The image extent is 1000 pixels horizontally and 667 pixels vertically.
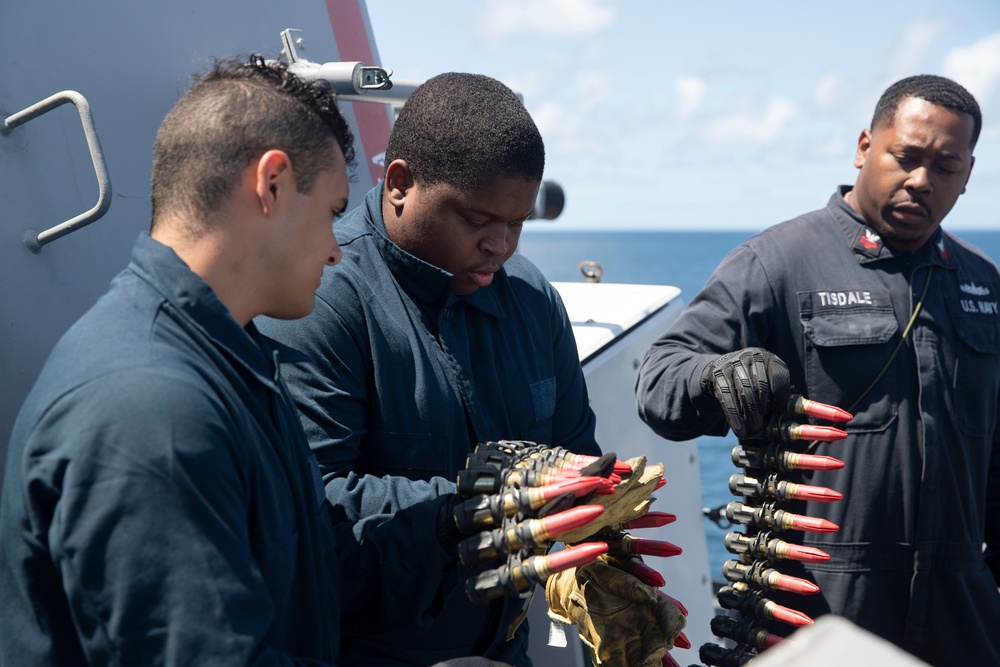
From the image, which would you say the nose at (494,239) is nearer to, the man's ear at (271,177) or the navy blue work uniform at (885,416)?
the man's ear at (271,177)

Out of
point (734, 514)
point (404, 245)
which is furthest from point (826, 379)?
point (404, 245)

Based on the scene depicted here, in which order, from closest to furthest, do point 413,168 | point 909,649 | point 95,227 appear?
point 413,168, point 95,227, point 909,649

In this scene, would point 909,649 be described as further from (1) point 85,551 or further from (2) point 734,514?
(1) point 85,551

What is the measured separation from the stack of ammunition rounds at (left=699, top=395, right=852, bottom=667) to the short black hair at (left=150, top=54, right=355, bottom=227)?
1.41 metres

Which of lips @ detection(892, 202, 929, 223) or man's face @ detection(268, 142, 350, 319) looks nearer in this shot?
man's face @ detection(268, 142, 350, 319)

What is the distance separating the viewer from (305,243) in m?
1.73

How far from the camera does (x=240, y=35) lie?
324 centimetres

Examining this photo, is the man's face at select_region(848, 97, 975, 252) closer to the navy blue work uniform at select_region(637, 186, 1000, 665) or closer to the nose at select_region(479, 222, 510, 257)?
the navy blue work uniform at select_region(637, 186, 1000, 665)

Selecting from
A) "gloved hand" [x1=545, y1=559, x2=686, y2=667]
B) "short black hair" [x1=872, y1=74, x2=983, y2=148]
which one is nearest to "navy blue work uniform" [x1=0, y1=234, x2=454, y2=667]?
"gloved hand" [x1=545, y1=559, x2=686, y2=667]

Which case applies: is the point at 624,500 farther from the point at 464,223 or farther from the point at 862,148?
the point at 862,148

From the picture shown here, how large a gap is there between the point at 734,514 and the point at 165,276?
171 cm

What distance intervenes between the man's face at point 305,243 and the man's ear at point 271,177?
0.03 metres

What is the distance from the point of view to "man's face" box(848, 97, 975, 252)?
10.8 feet

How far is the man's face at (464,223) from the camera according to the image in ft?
7.43
